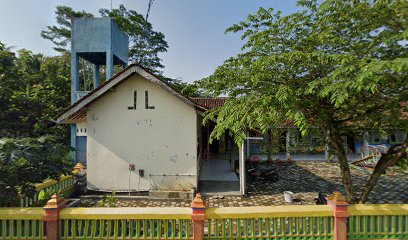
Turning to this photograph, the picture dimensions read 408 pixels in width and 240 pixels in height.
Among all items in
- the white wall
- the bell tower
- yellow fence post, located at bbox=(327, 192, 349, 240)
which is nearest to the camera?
yellow fence post, located at bbox=(327, 192, 349, 240)

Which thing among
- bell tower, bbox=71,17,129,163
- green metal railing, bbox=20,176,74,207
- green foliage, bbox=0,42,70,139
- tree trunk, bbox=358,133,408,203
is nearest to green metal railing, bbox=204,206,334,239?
tree trunk, bbox=358,133,408,203

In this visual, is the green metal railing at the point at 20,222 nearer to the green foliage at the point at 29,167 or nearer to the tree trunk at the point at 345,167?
the green foliage at the point at 29,167

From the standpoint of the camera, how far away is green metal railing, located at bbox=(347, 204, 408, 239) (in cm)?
433

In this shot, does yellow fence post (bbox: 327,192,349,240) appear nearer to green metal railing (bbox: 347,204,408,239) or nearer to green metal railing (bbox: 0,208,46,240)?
green metal railing (bbox: 347,204,408,239)

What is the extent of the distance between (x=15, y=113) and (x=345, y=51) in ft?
45.1

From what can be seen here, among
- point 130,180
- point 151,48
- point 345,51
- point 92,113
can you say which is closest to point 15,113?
point 92,113

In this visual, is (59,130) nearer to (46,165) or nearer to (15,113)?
(15,113)

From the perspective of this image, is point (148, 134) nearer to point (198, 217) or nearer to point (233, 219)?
point (198, 217)

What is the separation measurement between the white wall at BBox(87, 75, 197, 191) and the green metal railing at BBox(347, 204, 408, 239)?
586 cm

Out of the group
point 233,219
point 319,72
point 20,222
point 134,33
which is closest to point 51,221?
point 20,222

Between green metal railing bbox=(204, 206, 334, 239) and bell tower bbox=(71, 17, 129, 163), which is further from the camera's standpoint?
bell tower bbox=(71, 17, 129, 163)

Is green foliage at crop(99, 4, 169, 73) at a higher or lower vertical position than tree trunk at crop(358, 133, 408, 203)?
higher

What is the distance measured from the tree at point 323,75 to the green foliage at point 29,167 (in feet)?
12.5

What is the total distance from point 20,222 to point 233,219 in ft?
14.7
